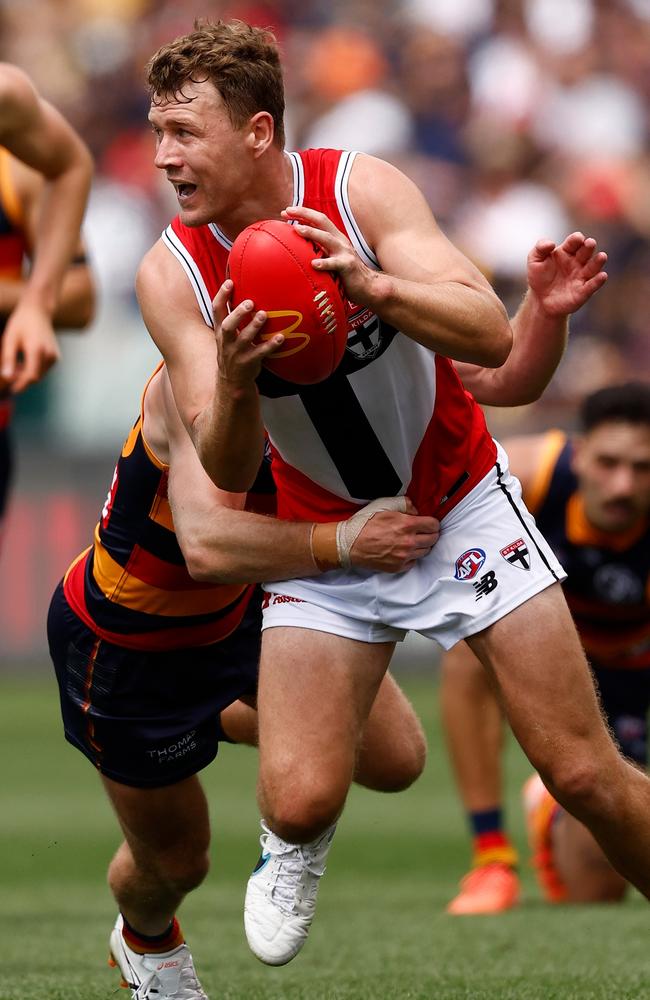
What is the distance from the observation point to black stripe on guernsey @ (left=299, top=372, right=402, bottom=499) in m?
4.57

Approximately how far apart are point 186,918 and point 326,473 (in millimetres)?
3181

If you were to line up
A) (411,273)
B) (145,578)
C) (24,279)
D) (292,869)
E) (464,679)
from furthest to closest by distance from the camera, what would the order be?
(464,679) → (24,279) → (145,578) → (292,869) → (411,273)

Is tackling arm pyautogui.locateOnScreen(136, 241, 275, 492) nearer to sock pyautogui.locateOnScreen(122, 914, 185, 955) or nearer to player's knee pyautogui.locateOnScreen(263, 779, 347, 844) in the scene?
player's knee pyautogui.locateOnScreen(263, 779, 347, 844)

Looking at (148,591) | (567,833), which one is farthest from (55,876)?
(148,591)

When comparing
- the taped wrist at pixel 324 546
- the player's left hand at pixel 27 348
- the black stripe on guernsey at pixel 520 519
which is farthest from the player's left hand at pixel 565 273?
the player's left hand at pixel 27 348

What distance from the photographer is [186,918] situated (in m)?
7.27

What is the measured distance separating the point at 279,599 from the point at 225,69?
1.40m

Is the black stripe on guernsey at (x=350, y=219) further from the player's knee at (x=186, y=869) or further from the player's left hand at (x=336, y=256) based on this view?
the player's knee at (x=186, y=869)

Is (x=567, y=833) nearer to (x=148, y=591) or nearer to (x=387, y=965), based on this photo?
(x=387, y=965)

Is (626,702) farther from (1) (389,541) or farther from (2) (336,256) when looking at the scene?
(2) (336,256)

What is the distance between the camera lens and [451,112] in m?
15.5

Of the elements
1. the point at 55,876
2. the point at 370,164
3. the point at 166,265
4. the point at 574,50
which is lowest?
the point at 55,876

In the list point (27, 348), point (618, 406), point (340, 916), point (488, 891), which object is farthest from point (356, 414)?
point (488, 891)

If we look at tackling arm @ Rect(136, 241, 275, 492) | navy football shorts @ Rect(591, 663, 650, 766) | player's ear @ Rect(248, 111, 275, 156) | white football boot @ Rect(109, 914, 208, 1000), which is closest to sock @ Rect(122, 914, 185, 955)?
white football boot @ Rect(109, 914, 208, 1000)
